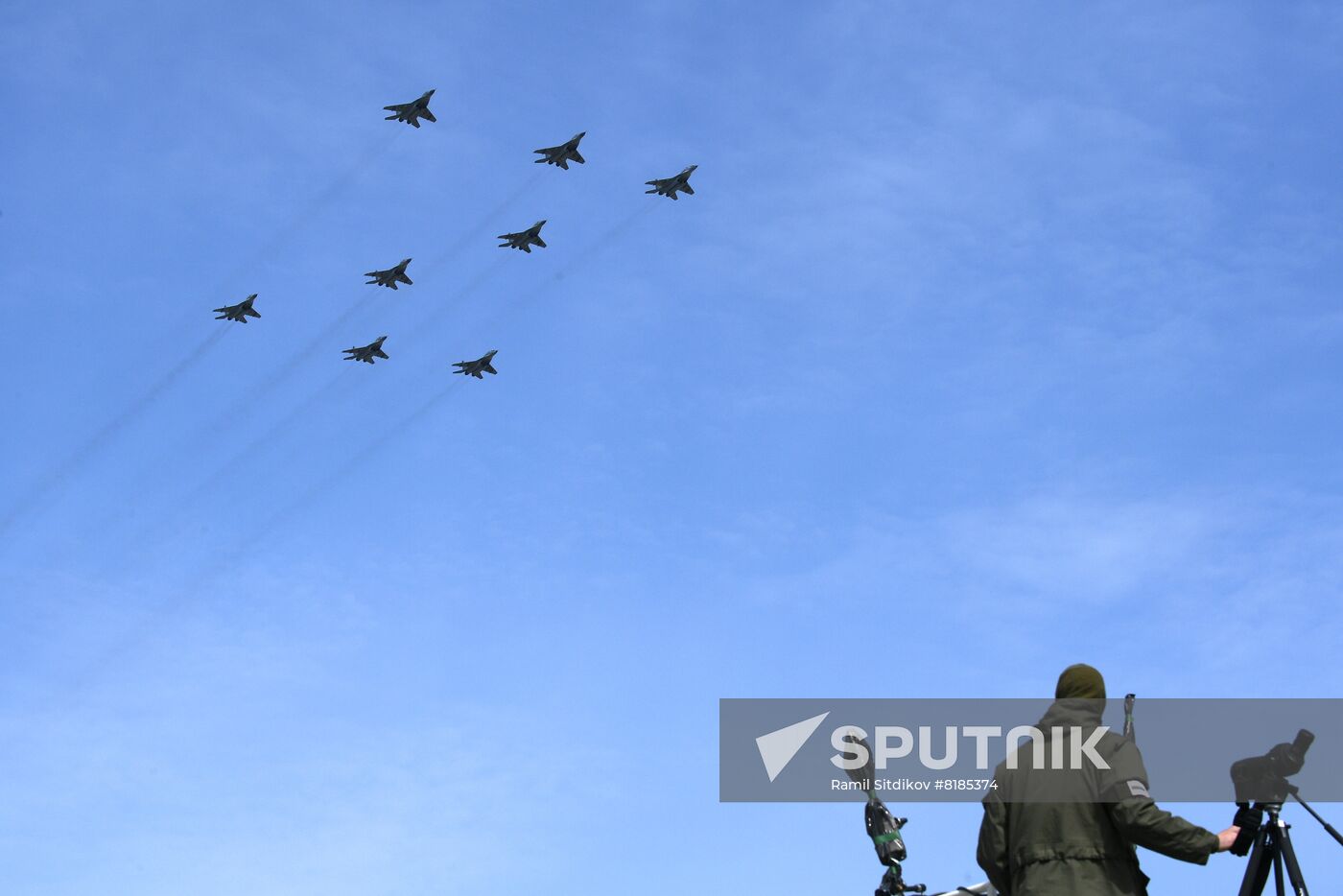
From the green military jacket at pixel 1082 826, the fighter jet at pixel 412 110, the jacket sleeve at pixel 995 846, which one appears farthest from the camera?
the fighter jet at pixel 412 110

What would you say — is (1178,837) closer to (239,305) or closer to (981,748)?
(981,748)

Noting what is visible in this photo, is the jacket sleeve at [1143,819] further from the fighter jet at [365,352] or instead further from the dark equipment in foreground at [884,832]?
the fighter jet at [365,352]

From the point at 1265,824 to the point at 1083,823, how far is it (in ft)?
4.16

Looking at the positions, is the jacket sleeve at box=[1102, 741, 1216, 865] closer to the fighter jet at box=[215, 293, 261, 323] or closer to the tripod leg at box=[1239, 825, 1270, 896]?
the tripod leg at box=[1239, 825, 1270, 896]

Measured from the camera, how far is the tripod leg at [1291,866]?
10547 mm

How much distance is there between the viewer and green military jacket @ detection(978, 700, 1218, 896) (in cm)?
1075

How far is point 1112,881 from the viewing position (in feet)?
36.2

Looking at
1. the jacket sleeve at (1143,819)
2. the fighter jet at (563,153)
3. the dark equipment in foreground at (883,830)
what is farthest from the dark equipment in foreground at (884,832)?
the fighter jet at (563,153)

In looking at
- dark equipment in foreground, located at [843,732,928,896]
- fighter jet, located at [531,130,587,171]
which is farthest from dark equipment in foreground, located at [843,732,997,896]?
fighter jet, located at [531,130,587,171]

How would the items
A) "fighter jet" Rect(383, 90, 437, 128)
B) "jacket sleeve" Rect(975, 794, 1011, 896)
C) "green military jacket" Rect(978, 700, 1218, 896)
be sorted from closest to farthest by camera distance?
"green military jacket" Rect(978, 700, 1218, 896) → "jacket sleeve" Rect(975, 794, 1011, 896) → "fighter jet" Rect(383, 90, 437, 128)

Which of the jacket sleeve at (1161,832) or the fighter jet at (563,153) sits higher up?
the fighter jet at (563,153)

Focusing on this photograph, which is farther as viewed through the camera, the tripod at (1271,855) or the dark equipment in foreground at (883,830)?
the dark equipment in foreground at (883,830)

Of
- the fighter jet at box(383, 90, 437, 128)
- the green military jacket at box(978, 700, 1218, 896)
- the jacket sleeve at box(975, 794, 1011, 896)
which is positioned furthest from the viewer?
the fighter jet at box(383, 90, 437, 128)

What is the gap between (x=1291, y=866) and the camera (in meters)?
10.6
